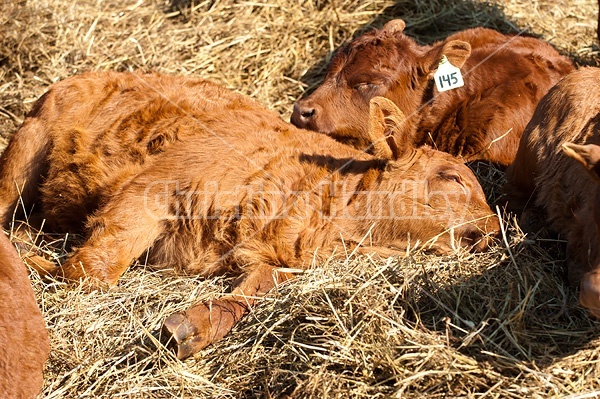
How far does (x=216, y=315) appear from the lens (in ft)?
15.9

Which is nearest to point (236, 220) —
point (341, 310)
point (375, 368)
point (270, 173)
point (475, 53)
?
point (270, 173)

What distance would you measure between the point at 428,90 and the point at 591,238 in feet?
9.44

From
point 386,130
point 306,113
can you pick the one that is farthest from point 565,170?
point 306,113

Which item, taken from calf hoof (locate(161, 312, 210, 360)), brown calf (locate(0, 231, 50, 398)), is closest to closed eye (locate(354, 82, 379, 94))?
calf hoof (locate(161, 312, 210, 360))

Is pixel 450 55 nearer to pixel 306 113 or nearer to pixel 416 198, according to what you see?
pixel 306 113

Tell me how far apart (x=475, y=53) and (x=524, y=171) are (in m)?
1.99

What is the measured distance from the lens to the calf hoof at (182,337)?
4605 millimetres

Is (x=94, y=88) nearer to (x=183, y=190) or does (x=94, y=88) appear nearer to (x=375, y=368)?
(x=183, y=190)

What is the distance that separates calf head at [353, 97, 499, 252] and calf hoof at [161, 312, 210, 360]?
4.38 ft

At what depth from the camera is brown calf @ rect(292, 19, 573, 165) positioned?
6.90 meters

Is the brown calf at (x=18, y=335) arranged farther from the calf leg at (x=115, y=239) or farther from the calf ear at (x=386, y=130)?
the calf ear at (x=386, y=130)

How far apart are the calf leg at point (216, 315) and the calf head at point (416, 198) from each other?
28.8 inches

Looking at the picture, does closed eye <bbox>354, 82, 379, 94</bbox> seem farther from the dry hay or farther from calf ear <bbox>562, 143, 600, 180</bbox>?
calf ear <bbox>562, 143, 600, 180</bbox>

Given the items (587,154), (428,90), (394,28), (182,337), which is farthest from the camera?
(394,28)
